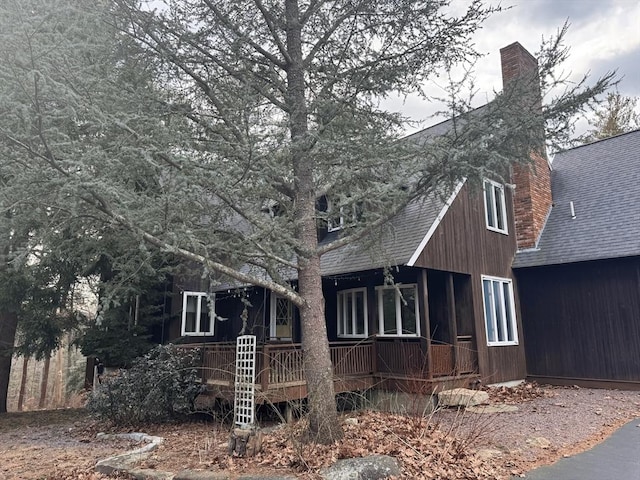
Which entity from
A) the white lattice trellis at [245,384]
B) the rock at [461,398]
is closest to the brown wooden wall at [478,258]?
the rock at [461,398]

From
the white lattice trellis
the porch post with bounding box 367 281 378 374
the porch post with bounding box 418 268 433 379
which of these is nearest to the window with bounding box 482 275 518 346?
the porch post with bounding box 418 268 433 379

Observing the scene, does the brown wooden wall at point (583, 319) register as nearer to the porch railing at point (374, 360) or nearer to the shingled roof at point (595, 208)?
the shingled roof at point (595, 208)

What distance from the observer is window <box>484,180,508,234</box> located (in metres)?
13.0

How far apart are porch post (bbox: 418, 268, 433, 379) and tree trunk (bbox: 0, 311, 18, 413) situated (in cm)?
1104

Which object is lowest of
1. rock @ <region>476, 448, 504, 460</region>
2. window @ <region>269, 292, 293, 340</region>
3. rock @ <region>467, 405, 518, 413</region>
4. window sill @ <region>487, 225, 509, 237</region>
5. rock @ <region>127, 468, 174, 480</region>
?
rock @ <region>127, 468, 174, 480</region>

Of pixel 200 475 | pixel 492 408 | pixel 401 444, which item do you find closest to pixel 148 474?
pixel 200 475

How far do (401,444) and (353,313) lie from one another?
722 centimetres

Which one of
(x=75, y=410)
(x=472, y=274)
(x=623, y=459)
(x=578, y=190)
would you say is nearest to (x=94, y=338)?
(x=75, y=410)

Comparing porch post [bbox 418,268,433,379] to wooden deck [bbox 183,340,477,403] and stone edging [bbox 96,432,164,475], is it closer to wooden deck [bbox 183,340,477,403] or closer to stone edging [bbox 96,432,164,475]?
wooden deck [bbox 183,340,477,403]

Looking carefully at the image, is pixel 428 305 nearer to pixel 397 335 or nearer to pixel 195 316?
pixel 397 335

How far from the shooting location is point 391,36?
7668mm

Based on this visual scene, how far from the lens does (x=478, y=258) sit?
12.2 m

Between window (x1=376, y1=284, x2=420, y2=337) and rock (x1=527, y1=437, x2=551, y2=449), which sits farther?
window (x1=376, y1=284, x2=420, y2=337)

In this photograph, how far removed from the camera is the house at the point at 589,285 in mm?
11477
